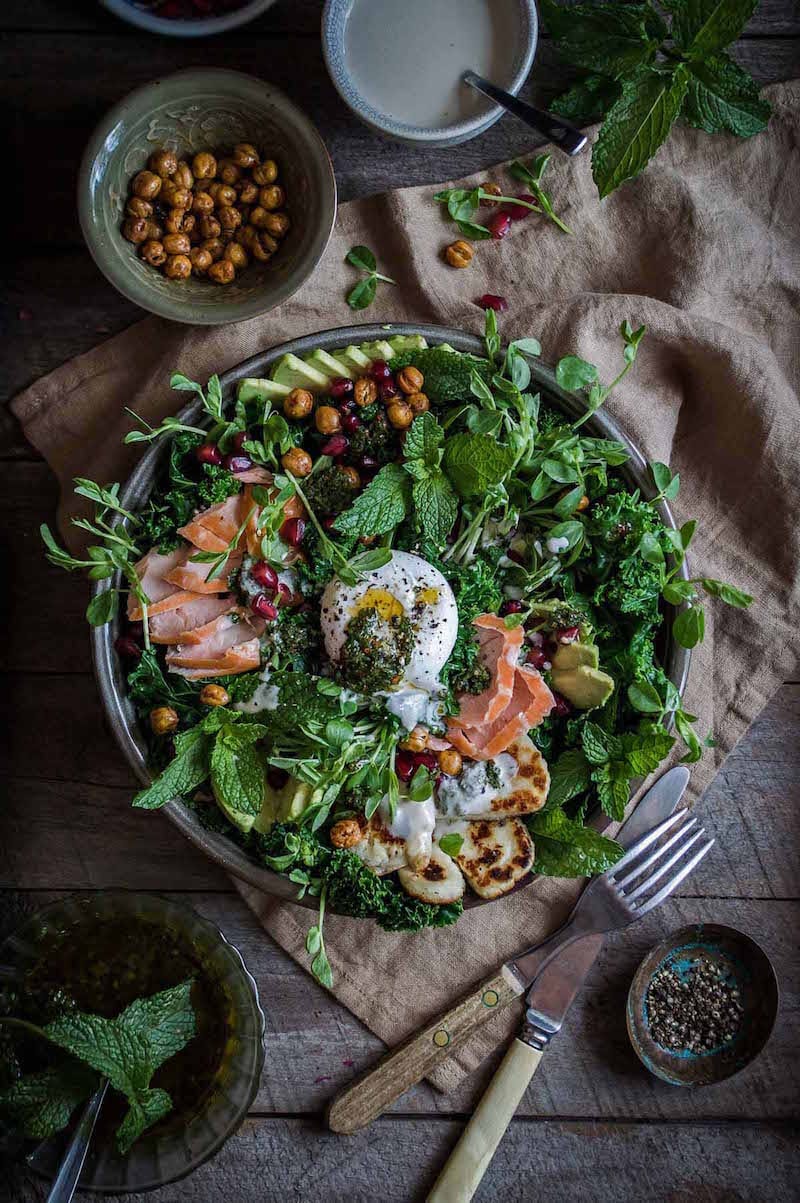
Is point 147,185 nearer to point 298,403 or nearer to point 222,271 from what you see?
point 222,271

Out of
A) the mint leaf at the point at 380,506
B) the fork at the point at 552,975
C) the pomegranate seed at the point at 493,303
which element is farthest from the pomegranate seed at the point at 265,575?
the fork at the point at 552,975

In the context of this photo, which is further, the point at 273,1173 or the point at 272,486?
the point at 273,1173

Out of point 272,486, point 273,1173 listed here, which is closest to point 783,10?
point 272,486

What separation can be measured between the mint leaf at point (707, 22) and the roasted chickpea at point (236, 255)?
1249mm

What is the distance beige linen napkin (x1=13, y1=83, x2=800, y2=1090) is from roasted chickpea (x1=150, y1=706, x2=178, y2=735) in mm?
630

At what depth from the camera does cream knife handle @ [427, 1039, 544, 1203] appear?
2.77m

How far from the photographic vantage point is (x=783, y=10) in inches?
112

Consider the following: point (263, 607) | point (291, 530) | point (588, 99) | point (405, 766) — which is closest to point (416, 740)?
point (405, 766)

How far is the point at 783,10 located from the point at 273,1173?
3.63 metres

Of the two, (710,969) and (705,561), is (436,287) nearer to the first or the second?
(705,561)

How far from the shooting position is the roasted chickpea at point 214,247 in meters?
2.69

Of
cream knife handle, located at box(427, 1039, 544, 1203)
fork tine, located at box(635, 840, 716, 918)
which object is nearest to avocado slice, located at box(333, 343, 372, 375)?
fork tine, located at box(635, 840, 716, 918)

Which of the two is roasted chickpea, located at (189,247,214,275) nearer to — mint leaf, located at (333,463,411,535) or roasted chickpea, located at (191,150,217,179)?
roasted chickpea, located at (191,150,217,179)

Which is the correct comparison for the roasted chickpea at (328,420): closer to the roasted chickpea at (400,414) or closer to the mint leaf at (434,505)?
the roasted chickpea at (400,414)
